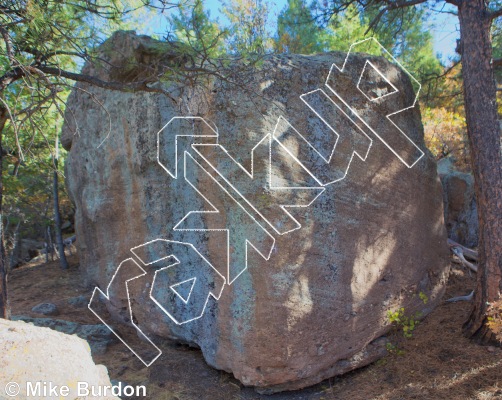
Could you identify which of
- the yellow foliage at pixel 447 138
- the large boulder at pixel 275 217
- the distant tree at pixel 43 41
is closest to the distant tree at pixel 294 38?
the yellow foliage at pixel 447 138

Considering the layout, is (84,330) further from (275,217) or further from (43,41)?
(43,41)

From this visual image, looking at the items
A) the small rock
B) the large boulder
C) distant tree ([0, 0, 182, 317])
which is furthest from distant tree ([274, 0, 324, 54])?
the small rock

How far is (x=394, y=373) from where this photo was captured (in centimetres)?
404

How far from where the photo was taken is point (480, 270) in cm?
420

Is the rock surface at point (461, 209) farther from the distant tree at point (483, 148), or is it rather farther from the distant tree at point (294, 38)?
the distant tree at point (294, 38)

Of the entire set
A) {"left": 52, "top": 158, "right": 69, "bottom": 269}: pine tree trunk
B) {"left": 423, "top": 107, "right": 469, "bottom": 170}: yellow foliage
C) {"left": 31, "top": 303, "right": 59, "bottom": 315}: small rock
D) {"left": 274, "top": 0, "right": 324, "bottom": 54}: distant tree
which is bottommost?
{"left": 31, "top": 303, "right": 59, "bottom": 315}: small rock

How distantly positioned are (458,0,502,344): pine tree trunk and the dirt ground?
321 millimetres

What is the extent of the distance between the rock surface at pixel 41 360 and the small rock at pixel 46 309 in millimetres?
A: 3204

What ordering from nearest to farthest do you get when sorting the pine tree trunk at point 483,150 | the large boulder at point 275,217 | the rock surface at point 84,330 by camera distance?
the large boulder at point 275,217, the pine tree trunk at point 483,150, the rock surface at point 84,330

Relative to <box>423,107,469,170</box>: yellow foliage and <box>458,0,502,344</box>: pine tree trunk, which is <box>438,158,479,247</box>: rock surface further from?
<box>458,0,502,344</box>: pine tree trunk

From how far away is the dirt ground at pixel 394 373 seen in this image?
12.2 feet

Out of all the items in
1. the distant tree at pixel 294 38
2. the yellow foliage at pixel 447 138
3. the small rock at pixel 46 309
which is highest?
A: the distant tree at pixel 294 38

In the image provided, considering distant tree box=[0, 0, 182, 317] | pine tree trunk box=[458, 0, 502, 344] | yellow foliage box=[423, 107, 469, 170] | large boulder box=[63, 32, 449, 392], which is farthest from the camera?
yellow foliage box=[423, 107, 469, 170]

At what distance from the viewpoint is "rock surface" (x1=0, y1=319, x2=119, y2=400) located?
7.43ft
